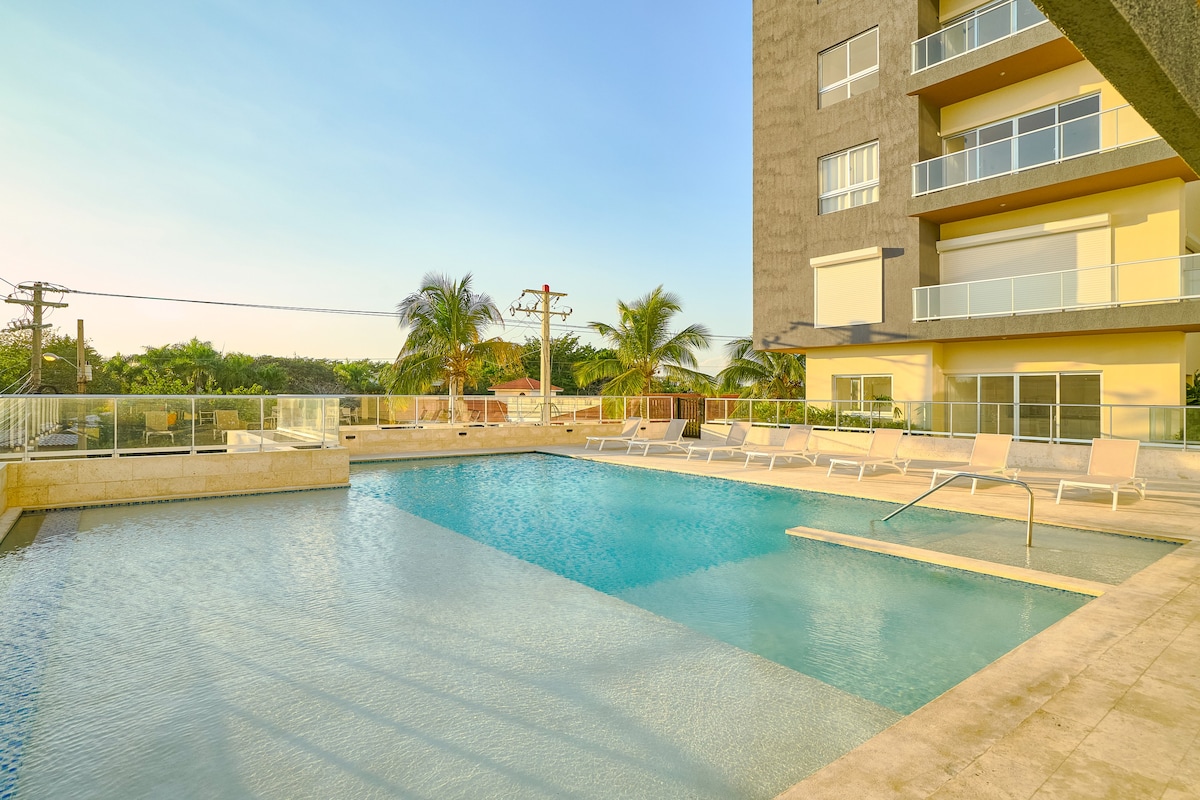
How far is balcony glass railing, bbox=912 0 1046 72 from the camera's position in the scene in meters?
15.1

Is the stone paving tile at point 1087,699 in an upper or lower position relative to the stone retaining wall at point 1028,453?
lower

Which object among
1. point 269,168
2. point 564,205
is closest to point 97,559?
point 269,168

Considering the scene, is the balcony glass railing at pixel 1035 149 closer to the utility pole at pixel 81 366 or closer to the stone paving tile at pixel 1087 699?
the stone paving tile at pixel 1087 699

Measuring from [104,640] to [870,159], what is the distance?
20395 millimetres

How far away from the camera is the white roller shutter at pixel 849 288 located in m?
18.0

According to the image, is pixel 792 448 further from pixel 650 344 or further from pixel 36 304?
pixel 36 304

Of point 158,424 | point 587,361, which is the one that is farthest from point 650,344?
point 158,424

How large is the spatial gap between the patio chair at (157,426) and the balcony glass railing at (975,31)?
2014 cm

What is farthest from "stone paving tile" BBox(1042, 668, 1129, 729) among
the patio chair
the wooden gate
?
Result: the wooden gate

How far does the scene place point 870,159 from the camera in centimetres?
1833

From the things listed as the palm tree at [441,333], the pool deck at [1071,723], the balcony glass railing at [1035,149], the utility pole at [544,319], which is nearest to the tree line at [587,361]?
the palm tree at [441,333]

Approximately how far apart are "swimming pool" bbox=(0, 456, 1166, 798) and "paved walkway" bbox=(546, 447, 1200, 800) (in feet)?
1.65

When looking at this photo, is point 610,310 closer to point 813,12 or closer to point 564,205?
point 564,205

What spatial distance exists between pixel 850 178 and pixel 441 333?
14593mm
